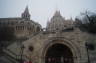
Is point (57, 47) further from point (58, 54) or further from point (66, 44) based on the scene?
point (66, 44)

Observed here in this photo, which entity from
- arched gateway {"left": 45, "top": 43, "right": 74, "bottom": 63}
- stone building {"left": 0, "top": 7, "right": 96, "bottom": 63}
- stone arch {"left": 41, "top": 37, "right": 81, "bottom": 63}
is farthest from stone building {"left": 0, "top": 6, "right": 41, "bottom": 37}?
stone arch {"left": 41, "top": 37, "right": 81, "bottom": 63}

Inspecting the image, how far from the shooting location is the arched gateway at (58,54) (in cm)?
1988

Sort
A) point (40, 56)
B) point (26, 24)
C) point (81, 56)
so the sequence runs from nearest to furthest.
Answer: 1. point (81, 56)
2. point (40, 56)
3. point (26, 24)

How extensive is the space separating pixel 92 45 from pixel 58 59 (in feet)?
19.9

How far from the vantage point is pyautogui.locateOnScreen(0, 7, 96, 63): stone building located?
18703mm

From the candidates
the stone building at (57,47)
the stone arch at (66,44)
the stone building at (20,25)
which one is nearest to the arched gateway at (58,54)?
the stone building at (57,47)

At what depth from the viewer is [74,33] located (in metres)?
19.3

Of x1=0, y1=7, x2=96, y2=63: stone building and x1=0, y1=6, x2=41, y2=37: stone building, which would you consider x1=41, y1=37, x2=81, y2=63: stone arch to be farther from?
x1=0, y1=6, x2=41, y2=37: stone building

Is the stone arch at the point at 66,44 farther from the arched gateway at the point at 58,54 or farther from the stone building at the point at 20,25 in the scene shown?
the stone building at the point at 20,25

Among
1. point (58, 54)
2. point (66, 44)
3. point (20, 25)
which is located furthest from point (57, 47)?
point (20, 25)

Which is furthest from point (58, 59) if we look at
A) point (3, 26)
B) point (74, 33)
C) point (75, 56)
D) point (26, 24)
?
point (3, 26)

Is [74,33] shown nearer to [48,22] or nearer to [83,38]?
[83,38]

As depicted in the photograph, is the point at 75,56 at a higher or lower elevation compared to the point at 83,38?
lower

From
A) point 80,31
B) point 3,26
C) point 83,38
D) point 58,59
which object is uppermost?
point 3,26
